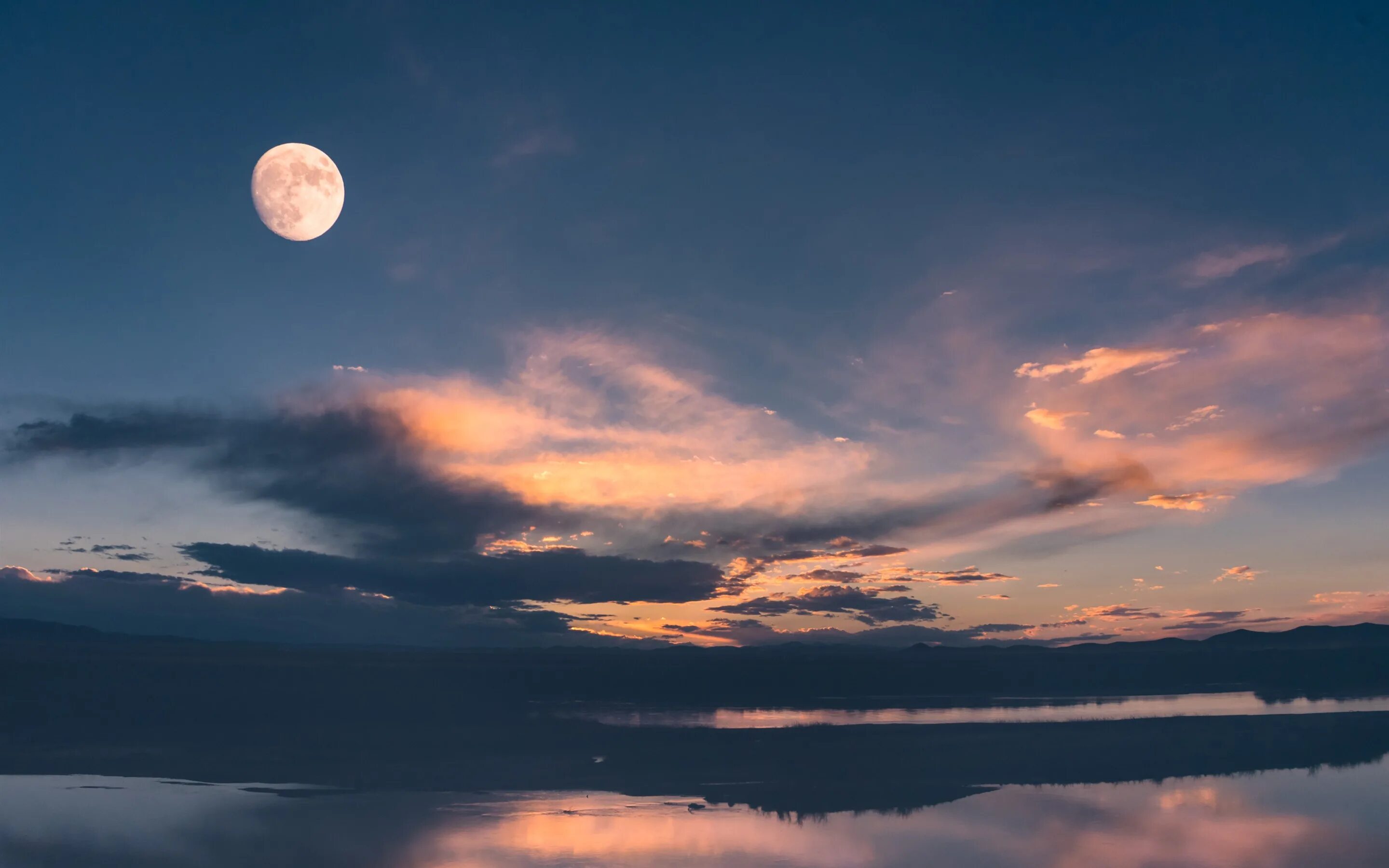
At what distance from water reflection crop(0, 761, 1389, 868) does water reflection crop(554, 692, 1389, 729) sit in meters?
17.3

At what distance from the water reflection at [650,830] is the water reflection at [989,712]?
17313 millimetres

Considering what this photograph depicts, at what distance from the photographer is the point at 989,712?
47594 millimetres

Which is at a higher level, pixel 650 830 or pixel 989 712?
pixel 650 830

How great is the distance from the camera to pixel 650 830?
68.7ft

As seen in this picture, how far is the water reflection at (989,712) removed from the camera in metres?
42.6

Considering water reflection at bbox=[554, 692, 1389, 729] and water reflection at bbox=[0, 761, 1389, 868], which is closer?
water reflection at bbox=[0, 761, 1389, 868]

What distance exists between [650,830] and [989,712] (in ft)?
107

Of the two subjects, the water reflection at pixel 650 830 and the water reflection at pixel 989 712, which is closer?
the water reflection at pixel 650 830

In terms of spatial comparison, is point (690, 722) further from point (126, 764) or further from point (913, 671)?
point (913, 671)

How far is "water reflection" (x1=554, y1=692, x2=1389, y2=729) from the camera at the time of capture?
42.6m

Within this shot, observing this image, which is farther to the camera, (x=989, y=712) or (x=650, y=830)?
(x=989, y=712)

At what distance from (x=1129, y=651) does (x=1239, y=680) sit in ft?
281

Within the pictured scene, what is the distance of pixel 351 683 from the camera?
6222 cm

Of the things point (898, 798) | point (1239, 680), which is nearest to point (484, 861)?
point (898, 798)
